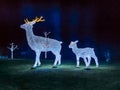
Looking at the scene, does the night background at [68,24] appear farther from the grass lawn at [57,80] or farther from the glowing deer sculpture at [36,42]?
the grass lawn at [57,80]

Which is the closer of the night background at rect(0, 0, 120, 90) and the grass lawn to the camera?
the grass lawn

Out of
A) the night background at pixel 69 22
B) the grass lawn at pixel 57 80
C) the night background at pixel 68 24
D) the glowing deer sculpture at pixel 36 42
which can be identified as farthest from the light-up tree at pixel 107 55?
the grass lawn at pixel 57 80

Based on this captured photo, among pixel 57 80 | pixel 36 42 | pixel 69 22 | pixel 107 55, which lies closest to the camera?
pixel 57 80

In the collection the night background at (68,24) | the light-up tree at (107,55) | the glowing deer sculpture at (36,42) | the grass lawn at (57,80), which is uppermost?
the night background at (68,24)

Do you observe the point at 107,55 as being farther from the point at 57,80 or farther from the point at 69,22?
the point at 57,80

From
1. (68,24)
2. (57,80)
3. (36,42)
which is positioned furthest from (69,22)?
(57,80)

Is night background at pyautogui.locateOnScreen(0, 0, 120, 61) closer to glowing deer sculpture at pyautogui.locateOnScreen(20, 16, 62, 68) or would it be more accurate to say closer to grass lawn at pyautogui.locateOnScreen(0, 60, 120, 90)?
glowing deer sculpture at pyautogui.locateOnScreen(20, 16, 62, 68)

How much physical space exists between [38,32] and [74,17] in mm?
1142

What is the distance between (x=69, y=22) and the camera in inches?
377

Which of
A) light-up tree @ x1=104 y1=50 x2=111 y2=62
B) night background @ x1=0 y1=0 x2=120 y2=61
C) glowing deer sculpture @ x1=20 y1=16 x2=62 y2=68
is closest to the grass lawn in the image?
glowing deer sculpture @ x1=20 y1=16 x2=62 y2=68

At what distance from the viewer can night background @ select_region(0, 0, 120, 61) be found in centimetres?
939

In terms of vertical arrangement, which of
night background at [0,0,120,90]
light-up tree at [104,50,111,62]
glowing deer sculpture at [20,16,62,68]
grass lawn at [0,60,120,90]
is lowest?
grass lawn at [0,60,120,90]

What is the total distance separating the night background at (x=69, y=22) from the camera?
370 inches

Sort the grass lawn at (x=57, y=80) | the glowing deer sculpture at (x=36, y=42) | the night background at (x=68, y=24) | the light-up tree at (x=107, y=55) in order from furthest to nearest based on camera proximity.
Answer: the night background at (x=68, y=24)
the light-up tree at (x=107, y=55)
the glowing deer sculpture at (x=36, y=42)
the grass lawn at (x=57, y=80)
